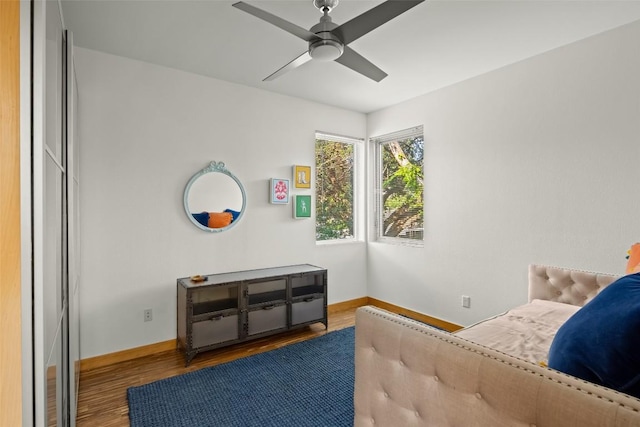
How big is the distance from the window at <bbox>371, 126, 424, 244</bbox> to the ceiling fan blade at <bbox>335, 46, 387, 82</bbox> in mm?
1699

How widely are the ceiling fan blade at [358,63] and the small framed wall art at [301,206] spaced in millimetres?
1797

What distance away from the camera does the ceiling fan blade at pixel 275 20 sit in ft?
5.50

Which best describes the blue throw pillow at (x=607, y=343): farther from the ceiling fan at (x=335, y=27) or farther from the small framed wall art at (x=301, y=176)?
the small framed wall art at (x=301, y=176)

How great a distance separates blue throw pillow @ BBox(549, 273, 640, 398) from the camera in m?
0.86

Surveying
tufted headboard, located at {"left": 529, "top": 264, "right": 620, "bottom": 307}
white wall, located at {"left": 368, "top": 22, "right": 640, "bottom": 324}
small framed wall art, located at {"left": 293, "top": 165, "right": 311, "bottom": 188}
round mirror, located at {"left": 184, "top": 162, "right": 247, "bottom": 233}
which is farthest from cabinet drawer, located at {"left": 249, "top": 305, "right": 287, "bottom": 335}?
tufted headboard, located at {"left": 529, "top": 264, "right": 620, "bottom": 307}

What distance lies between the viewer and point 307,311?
3457mm

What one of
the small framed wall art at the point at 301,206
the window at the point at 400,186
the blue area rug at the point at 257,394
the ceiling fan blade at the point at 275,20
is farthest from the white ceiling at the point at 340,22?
the blue area rug at the point at 257,394

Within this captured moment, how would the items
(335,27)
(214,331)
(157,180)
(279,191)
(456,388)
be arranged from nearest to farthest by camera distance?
1. (456,388)
2. (335,27)
3. (214,331)
4. (157,180)
5. (279,191)

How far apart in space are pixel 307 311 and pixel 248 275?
74 cm

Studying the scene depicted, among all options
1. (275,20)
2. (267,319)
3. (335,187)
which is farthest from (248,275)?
(275,20)

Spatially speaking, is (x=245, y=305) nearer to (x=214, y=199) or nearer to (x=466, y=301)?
(x=214, y=199)

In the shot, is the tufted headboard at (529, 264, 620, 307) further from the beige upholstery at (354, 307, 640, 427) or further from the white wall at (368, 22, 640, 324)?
the beige upholstery at (354, 307, 640, 427)

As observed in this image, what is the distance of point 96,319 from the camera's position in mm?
2736

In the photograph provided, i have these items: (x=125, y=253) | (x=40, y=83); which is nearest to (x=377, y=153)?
(x=125, y=253)
